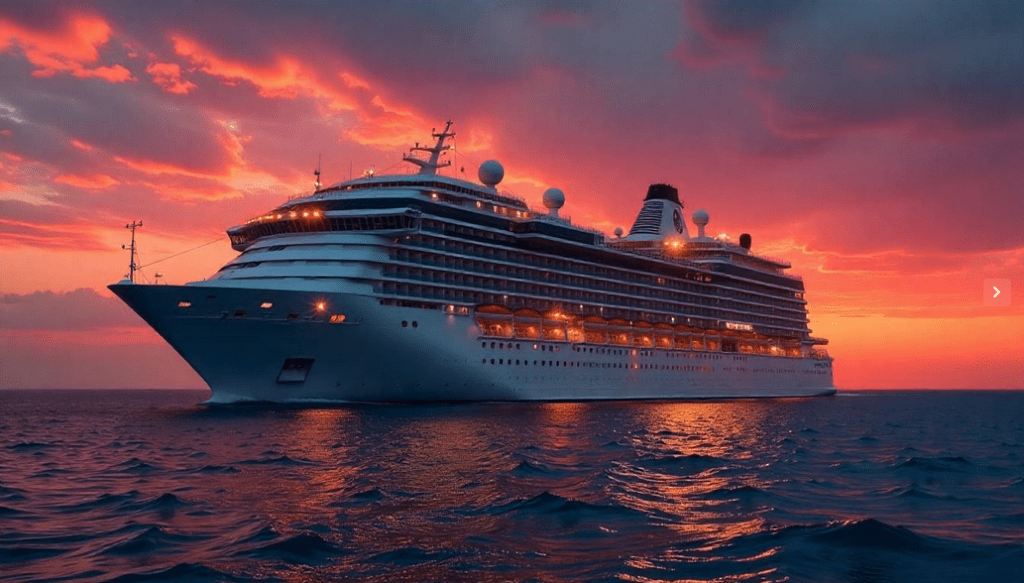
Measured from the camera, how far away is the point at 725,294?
85.2 meters

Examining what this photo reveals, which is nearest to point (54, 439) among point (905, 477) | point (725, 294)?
point (905, 477)

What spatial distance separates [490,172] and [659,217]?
3374cm

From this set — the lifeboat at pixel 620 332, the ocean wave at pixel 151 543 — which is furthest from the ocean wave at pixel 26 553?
the lifeboat at pixel 620 332

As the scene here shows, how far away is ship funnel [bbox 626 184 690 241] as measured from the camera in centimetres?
9053

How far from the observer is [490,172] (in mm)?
64062

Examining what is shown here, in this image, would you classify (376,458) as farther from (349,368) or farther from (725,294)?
(725,294)

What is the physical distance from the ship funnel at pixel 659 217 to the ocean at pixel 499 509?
59.8 meters

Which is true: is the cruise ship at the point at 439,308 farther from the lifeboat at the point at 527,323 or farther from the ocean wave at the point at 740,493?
the ocean wave at the point at 740,493

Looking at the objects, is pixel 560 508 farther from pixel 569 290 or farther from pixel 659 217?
pixel 659 217

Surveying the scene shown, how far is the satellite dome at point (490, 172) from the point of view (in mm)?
64062

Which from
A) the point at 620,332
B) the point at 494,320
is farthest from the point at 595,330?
the point at 494,320

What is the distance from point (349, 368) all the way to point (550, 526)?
33.3m

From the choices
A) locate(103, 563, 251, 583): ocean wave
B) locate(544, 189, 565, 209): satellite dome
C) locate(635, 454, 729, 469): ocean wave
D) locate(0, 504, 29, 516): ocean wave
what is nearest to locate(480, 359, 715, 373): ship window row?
locate(544, 189, 565, 209): satellite dome

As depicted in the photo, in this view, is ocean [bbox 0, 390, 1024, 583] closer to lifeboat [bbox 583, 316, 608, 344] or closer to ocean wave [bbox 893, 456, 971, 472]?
ocean wave [bbox 893, 456, 971, 472]
